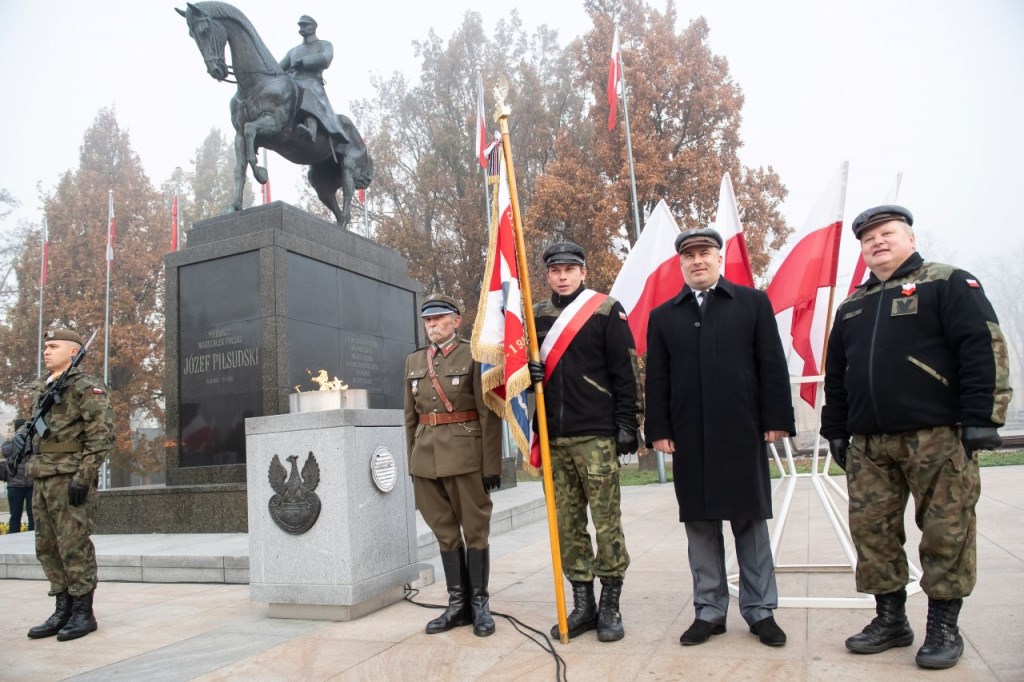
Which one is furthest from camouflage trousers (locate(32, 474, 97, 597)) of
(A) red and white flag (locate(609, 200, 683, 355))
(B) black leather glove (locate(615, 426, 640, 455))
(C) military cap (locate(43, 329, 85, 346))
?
(A) red and white flag (locate(609, 200, 683, 355))

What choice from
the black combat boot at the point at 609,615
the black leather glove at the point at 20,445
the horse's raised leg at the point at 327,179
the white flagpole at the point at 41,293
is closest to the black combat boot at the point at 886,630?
the black combat boot at the point at 609,615

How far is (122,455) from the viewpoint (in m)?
22.4

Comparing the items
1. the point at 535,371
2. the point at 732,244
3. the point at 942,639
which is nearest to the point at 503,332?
the point at 535,371

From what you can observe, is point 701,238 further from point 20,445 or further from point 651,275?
point 20,445

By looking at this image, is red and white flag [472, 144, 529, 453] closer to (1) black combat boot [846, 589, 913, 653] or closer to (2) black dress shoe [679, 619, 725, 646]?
(2) black dress shoe [679, 619, 725, 646]


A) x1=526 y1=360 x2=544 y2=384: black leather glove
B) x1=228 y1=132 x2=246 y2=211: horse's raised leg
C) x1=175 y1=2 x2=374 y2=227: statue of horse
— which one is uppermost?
x1=175 y1=2 x2=374 y2=227: statue of horse

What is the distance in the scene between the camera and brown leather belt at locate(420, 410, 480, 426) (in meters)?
4.13

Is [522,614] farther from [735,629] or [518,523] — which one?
[518,523]

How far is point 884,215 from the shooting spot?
128 inches

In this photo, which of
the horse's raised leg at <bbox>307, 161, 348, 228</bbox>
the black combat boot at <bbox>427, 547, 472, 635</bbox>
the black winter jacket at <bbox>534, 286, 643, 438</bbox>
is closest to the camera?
the black winter jacket at <bbox>534, 286, 643, 438</bbox>

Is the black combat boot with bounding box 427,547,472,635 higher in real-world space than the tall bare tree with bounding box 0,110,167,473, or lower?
lower

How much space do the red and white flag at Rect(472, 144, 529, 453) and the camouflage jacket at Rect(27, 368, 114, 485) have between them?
249 cm

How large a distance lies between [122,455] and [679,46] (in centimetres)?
2140

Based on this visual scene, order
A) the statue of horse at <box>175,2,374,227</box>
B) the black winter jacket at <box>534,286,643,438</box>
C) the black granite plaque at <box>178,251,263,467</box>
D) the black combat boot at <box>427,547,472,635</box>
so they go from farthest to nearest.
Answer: the statue of horse at <box>175,2,374,227</box>
the black granite plaque at <box>178,251,263,467</box>
the black combat boot at <box>427,547,472,635</box>
the black winter jacket at <box>534,286,643,438</box>
